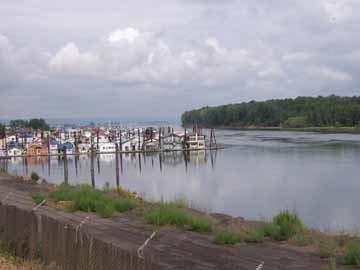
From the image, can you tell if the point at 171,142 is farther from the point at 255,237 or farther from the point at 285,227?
the point at 255,237

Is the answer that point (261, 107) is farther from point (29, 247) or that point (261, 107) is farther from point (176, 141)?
point (29, 247)

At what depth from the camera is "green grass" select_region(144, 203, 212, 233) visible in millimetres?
9961

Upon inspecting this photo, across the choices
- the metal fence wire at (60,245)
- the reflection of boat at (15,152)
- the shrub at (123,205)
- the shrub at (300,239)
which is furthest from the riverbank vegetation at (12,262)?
the reflection of boat at (15,152)

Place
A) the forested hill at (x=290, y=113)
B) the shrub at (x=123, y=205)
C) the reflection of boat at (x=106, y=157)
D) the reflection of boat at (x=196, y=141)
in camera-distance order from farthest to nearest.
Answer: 1. the forested hill at (x=290, y=113)
2. the reflection of boat at (x=196, y=141)
3. the reflection of boat at (x=106, y=157)
4. the shrub at (x=123, y=205)

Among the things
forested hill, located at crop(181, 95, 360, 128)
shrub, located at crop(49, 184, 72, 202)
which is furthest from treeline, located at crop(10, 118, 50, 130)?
shrub, located at crop(49, 184, 72, 202)

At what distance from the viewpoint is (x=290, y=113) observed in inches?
5226

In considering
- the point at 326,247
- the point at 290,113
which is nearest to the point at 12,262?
the point at 326,247

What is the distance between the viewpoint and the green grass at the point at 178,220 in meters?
9.96

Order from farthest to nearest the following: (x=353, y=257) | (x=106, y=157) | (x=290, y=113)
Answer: (x=290, y=113)
(x=106, y=157)
(x=353, y=257)

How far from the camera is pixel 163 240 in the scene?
29.9 ft

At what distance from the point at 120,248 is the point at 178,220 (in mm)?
5780

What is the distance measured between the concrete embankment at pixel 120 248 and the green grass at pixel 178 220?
0.69 ft

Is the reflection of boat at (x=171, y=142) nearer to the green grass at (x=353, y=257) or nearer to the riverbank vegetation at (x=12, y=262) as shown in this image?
the riverbank vegetation at (x=12, y=262)

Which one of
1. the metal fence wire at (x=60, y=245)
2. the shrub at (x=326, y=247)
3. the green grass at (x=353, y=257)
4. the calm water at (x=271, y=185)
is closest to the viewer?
the metal fence wire at (x=60, y=245)
